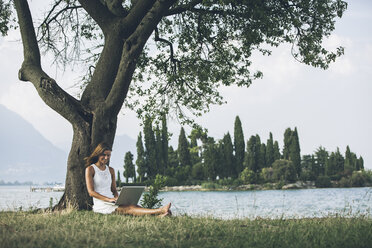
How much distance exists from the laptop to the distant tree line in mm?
54510

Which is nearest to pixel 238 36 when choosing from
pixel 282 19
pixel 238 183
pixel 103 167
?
pixel 282 19

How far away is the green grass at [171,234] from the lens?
508cm

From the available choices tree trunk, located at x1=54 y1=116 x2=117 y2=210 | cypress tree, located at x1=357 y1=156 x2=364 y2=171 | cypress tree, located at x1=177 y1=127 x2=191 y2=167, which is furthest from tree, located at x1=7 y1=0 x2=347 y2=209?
cypress tree, located at x1=357 y1=156 x2=364 y2=171

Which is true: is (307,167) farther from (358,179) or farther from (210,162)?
(210,162)

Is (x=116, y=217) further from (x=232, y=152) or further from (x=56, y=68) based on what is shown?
(x=232, y=152)

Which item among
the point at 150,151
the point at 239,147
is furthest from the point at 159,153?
the point at 239,147

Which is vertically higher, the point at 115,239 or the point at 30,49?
the point at 30,49

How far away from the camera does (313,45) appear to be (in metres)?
12.5

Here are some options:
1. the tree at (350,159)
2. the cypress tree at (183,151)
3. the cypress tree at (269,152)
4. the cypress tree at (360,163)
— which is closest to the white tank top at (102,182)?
the cypress tree at (183,151)

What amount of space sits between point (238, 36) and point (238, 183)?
173ft

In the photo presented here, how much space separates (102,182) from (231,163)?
59.3 metres

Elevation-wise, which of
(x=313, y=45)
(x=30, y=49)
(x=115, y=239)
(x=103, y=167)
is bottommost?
(x=115, y=239)

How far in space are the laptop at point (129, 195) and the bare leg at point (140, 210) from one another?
4.5 inches

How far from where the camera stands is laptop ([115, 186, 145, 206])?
740 cm
